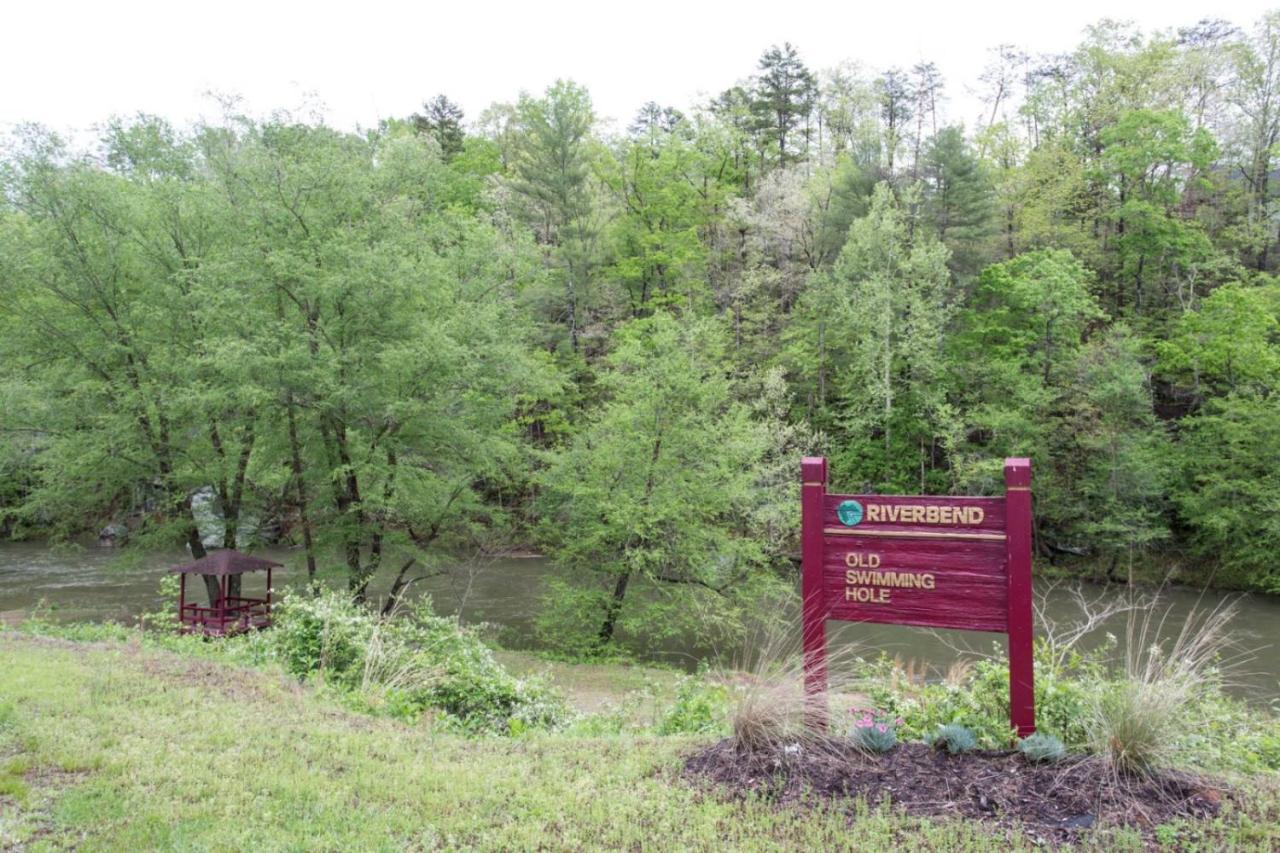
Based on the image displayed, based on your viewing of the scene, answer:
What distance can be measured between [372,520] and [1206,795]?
44.4ft

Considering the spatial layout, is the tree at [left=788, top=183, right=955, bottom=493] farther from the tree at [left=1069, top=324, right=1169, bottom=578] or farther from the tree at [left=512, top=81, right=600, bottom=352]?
the tree at [left=512, top=81, right=600, bottom=352]

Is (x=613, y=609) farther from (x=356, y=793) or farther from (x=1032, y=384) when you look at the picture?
(x=1032, y=384)

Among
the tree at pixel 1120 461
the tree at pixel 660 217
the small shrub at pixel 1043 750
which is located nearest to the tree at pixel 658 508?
the small shrub at pixel 1043 750

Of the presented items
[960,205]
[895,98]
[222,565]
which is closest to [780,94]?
[895,98]

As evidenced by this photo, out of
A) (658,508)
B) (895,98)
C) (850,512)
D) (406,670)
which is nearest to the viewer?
(850,512)

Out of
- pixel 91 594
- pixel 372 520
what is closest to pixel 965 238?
pixel 372 520

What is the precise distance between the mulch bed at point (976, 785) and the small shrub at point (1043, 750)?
4 centimetres

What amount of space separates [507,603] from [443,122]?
29986mm

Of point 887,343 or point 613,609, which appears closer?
point 613,609

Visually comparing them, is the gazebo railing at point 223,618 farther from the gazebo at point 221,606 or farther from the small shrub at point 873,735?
the small shrub at point 873,735

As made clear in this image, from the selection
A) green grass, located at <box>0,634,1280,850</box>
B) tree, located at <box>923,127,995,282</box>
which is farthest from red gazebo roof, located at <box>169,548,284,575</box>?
tree, located at <box>923,127,995,282</box>

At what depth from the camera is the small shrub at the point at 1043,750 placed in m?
4.28

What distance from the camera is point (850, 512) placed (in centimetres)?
566

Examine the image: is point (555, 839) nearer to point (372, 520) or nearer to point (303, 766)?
point (303, 766)
